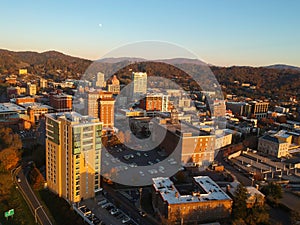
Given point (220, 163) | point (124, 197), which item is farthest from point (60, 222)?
point (220, 163)

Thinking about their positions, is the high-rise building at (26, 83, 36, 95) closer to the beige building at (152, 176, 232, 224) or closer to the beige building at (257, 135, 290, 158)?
the beige building at (257, 135, 290, 158)

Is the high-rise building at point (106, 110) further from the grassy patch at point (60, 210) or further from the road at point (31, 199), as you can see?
the grassy patch at point (60, 210)


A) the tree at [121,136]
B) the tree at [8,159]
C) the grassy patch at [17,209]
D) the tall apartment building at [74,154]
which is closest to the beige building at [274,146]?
the tree at [121,136]

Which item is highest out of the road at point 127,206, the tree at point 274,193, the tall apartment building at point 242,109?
the tall apartment building at point 242,109

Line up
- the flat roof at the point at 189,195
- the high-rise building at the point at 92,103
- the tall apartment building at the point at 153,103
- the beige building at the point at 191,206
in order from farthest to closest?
the tall apartment building at the point at 153,103 < the high-rise building at the point at 92,103 < the flat roof at the point at 189,195 < the beige building at the point at 191,206

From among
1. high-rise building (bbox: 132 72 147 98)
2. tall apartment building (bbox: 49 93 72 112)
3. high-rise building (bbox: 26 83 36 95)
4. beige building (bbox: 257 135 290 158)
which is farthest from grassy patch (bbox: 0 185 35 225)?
high-rise building (bbox: 132 72 147 98)

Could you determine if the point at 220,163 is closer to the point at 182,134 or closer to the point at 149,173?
the point at 182,134
